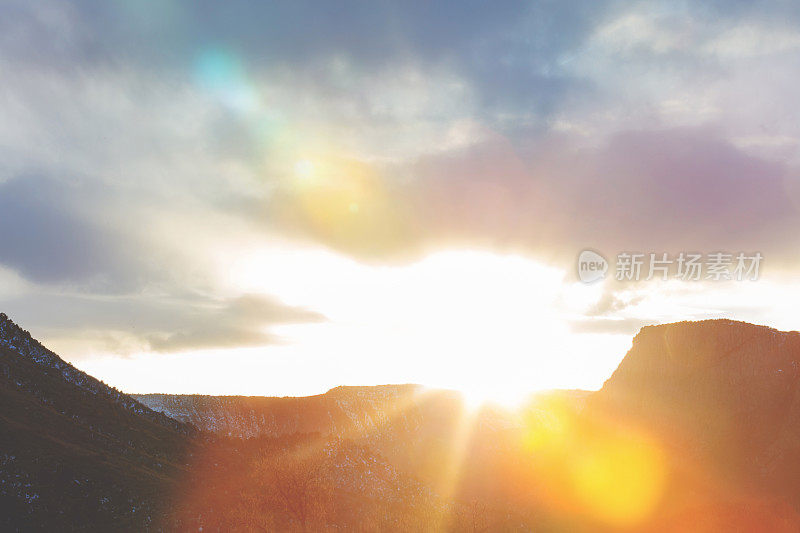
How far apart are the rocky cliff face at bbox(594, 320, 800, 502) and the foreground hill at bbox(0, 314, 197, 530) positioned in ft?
153

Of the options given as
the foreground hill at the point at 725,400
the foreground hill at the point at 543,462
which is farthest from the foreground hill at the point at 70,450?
the foreground hill at the point at 725,400

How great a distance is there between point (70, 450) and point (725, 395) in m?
57.1

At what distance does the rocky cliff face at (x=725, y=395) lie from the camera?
5181 cm

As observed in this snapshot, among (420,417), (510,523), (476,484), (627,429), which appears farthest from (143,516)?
(420,417)

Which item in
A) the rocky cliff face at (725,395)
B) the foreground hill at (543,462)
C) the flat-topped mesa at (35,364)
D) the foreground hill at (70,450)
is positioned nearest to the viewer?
the foreground hill at (70,450)

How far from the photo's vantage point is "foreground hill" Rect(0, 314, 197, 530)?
37.2 metres

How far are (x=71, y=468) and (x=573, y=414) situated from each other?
52.7 meters

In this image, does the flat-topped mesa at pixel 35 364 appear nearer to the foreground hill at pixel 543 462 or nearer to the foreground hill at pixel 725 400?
the foreground hill at pixel 543 462

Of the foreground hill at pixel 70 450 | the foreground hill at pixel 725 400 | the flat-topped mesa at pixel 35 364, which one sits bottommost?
the foreground hill at pixel 70 450

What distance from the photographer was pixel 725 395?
180ft

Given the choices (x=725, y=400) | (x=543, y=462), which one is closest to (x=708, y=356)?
(x=725, y=400)

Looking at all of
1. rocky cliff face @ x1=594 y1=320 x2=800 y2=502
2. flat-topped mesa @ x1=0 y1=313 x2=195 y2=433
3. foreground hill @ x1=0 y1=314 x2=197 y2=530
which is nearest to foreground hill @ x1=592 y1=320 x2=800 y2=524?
rocky cliff face @ x1=594 y1=320 x2=800 y2=502

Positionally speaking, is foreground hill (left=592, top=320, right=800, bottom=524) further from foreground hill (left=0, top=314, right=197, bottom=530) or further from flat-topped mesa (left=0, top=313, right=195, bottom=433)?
flat-topped mesa (left=0, top=313, right=195, bottom=433)

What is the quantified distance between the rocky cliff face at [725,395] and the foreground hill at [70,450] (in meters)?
46.7
